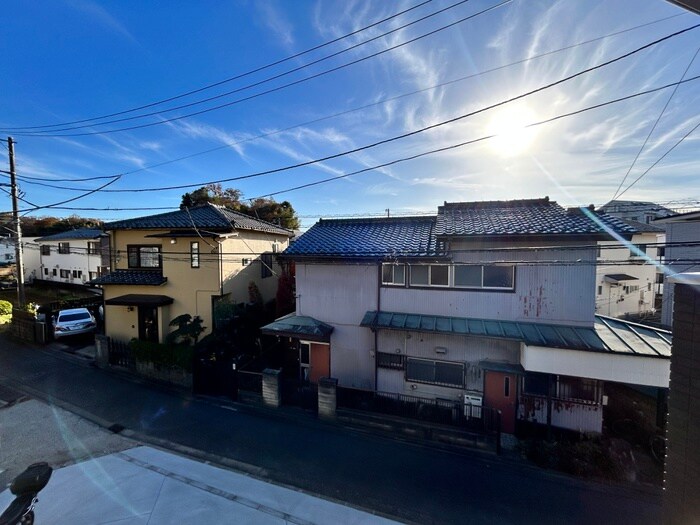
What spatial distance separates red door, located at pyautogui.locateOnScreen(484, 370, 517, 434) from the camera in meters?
8.02

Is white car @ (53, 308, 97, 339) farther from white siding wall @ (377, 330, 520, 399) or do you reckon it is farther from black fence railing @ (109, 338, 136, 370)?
white siding wall @ (377, 330, 520, 399)

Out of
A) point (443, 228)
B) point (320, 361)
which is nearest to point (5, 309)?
point (320, 361)

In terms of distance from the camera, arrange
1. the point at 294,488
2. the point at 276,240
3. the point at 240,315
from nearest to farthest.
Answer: the point at 294,488 → the point at 240,315 → the point at 276,240

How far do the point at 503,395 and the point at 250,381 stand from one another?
25.2 ft

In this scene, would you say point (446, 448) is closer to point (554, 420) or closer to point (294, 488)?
point (554, 420)

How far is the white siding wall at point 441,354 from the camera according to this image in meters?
8.43

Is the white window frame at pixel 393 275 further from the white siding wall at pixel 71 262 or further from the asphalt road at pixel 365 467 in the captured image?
the white siding wall at pixel 71 262

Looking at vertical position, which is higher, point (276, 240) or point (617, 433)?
point (276, 240)

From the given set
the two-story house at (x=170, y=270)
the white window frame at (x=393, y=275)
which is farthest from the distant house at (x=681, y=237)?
the two-story house at (x=170, y=270)

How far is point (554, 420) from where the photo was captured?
26.6 feet

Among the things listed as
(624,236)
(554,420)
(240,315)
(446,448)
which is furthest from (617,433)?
(240,315)

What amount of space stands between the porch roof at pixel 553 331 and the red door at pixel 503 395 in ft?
4.04

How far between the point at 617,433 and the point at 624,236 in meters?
5.30

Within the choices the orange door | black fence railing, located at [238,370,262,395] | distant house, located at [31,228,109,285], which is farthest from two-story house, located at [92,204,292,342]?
distant house, located at [31,228,109,285]
